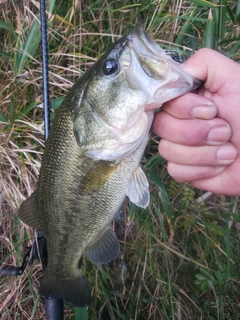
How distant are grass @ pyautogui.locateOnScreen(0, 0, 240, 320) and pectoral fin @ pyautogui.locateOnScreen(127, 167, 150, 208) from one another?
0.60 metres

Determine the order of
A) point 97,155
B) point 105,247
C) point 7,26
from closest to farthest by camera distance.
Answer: point 97,155 → point 105,247 → point 7,26


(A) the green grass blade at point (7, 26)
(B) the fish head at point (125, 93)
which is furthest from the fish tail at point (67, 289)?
(A) the green grass blade at point (7, 26)

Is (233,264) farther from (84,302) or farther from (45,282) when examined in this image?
(45,282)

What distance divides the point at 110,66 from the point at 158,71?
20 cm

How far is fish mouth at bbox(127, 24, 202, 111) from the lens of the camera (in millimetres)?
1018

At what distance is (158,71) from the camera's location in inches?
40.3

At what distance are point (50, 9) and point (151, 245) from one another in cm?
151

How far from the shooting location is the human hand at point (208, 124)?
1073 millimetres

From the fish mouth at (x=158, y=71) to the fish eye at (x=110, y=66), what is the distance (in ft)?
0.27

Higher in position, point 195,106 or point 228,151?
point 195,106

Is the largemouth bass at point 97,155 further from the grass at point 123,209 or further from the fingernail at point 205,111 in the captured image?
the grass at point 123,209

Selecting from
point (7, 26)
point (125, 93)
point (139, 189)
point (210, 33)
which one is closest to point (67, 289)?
point (139, 189)

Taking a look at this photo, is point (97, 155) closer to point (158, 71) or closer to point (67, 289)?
point (158, 71)

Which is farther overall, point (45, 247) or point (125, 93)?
point (45, 247)
